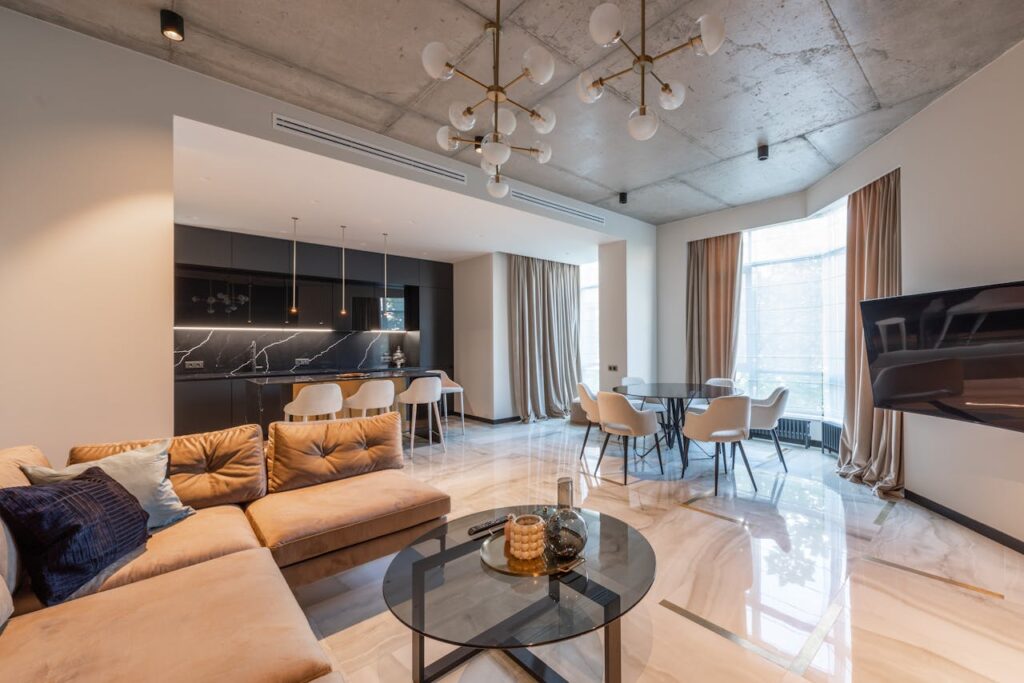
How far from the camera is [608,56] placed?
2592 millimetres

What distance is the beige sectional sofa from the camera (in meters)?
1.16

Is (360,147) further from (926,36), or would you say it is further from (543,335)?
(543,335)

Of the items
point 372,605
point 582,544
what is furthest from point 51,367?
point 582,544

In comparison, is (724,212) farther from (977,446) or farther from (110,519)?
(110,519)

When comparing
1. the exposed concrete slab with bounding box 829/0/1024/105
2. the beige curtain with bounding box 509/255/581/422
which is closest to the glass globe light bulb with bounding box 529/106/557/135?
the exposed concrete slab with bounding box 829/0/1024/105

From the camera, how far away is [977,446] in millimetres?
2861

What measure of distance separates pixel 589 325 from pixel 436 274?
290cm

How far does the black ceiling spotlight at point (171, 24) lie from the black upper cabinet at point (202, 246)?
3651 millimetres

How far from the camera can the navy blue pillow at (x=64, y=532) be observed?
1.44 m

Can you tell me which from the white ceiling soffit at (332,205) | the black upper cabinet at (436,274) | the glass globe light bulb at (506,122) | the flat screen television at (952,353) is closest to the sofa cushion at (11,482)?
the white ceiling soffit at (332,205)

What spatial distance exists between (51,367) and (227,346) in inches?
159

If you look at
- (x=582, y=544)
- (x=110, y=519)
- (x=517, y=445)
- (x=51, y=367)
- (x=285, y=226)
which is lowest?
(x=517, y=445)

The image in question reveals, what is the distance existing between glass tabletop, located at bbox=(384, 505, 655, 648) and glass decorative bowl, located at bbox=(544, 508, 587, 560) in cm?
7

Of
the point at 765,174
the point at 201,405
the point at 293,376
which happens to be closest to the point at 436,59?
the point at 765,174
